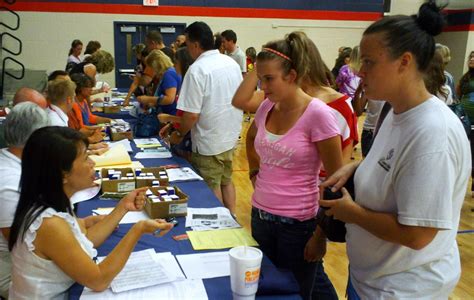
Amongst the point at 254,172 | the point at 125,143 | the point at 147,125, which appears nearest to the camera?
the point at 254,172

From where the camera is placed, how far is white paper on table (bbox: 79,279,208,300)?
1.32m

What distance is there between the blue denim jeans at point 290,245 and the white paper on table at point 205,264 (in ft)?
0.84

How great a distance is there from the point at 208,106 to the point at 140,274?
1738 millimetres

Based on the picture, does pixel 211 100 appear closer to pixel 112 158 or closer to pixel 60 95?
pixel 112 158

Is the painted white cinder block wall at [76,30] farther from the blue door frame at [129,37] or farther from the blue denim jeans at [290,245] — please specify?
Result: the blue denim jeans at [290,245]

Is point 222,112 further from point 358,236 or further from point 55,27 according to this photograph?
point 55,27

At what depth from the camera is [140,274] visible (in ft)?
4.77

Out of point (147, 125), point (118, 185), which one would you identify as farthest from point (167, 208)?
point (147, 125)

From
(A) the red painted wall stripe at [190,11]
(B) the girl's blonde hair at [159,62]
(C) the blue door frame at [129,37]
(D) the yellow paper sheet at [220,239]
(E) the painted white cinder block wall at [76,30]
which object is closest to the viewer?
(D) the yellow paper sheet at [220,239]

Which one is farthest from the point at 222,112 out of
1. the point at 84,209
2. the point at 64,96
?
the point at 84,209

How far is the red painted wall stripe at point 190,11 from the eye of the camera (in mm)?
8883

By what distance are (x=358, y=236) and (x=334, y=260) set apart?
192 cm

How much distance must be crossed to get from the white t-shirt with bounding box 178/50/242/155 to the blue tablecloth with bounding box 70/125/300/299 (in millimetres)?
667

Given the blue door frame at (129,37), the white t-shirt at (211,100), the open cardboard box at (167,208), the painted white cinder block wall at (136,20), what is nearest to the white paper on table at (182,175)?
the white t-shirt at (211,100)
